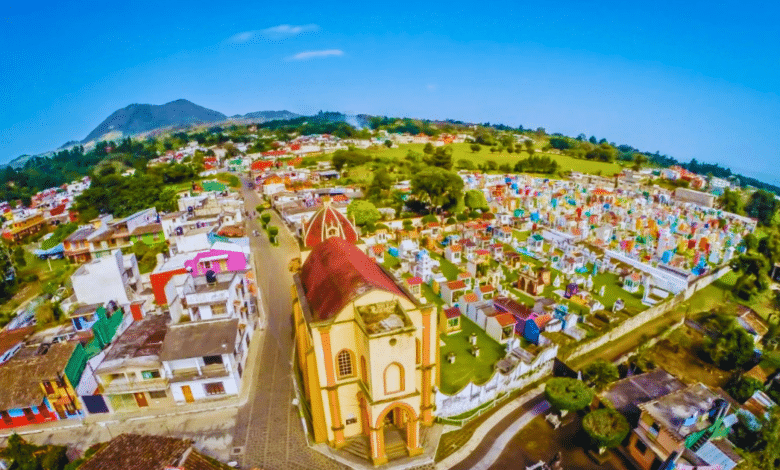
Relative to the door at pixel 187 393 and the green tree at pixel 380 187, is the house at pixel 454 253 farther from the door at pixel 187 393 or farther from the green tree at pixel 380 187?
Answer: the door at pixel 187 393

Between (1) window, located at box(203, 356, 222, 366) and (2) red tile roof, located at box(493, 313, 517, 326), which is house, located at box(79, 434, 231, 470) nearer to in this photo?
(1) window, located at box(203, 356, 222, 366)

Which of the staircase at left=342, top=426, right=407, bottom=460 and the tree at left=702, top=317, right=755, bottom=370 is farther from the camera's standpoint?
the tree at left=702, top=317, right=755, bottom=370

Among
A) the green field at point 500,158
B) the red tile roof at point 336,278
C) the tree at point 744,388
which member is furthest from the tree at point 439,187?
the green field at point 500,158

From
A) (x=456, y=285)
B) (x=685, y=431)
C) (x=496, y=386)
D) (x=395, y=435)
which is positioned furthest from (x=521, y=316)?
(x=395, y=435)

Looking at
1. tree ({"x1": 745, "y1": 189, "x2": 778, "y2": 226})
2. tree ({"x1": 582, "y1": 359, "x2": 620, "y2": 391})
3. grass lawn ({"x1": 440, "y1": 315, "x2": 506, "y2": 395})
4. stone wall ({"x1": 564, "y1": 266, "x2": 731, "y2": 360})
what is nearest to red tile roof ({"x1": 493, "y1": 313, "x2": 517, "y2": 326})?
grass lawn ({"x1": 440, "y1": 315, "x2": 506, "y2": 395})

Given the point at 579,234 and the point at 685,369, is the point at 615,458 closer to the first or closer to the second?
the point at 685,369

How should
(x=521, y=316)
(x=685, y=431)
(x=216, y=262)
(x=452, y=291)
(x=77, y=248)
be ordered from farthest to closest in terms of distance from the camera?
(x=77, y=248) → (x=216, y=262) → (x=452, y=291) → (x=521, y=316) → (x=685, y=431)

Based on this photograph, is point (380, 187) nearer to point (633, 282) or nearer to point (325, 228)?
point (325, 228)

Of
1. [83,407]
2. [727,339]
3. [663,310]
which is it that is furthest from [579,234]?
[83,407]
